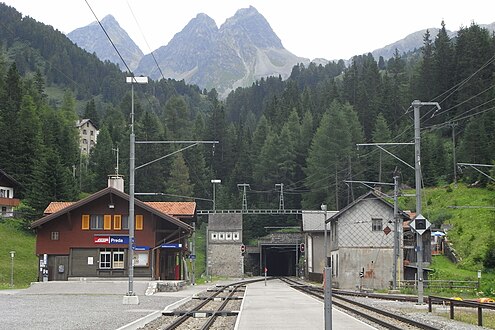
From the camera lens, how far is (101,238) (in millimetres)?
54531

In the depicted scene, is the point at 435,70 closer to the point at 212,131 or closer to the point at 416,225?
the point at 212,131

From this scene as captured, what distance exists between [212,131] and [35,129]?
45.9 meters

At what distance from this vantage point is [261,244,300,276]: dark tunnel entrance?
358 ft

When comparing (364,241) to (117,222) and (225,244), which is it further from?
(225,244)

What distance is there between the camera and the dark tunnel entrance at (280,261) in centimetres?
10901

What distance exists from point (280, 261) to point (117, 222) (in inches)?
2590

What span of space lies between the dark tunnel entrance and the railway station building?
52.4m

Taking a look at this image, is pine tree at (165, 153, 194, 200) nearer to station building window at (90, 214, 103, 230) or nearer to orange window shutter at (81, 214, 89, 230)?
station building window at (90, 214, 103, 230)

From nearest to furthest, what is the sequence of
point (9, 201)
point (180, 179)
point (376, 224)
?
point (376, 224)
point (9, 201)
point (180, 179)

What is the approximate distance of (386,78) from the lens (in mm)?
141500

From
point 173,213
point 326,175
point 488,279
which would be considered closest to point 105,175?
point 326,175

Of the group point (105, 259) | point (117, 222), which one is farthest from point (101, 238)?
point (117, 222)

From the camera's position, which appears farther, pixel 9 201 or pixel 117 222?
pixel 9 201

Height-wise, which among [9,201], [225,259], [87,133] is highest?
[87,133]
